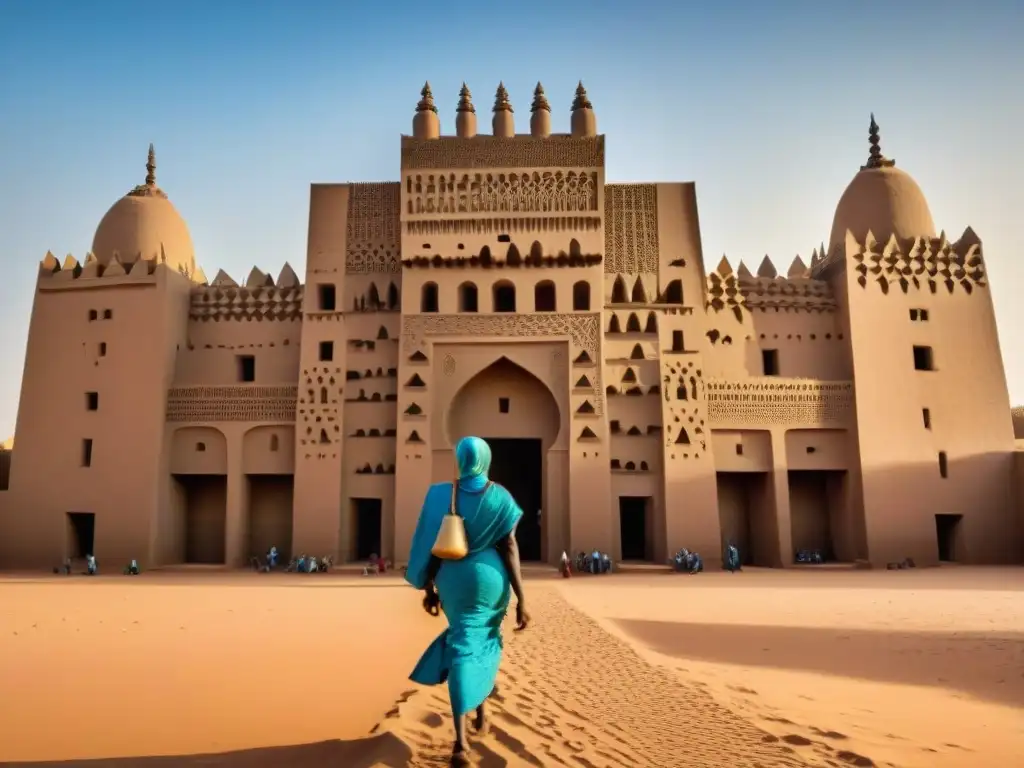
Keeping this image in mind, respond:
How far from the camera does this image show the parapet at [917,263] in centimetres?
2086

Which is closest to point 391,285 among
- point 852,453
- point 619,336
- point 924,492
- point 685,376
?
point 619,336

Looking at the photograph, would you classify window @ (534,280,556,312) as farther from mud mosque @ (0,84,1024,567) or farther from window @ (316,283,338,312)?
window @ (316,283,338,312)

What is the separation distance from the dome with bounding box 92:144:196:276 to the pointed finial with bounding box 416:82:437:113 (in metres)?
8.65

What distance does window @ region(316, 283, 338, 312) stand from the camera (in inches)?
838

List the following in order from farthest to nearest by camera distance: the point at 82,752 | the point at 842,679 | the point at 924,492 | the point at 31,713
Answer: the point at 924,492, the point at 842,679, the point at 31,713, the point at 82,752

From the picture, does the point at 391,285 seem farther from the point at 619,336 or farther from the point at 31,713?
the point at 31,713

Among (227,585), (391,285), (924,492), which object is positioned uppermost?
(391,285)

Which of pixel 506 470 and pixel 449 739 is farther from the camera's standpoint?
pixel 506 470

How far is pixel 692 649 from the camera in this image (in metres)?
7.36

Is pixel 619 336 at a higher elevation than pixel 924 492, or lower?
higher

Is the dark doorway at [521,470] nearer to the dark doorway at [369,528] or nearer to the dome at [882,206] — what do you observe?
the dark doorway at [369,528]

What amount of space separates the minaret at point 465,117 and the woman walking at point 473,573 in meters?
19.3

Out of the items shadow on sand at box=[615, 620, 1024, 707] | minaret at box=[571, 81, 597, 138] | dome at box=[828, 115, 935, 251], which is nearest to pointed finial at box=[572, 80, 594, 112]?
minaret at box=[571, 81, 597, 138]

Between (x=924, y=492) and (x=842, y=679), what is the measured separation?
15.9m
